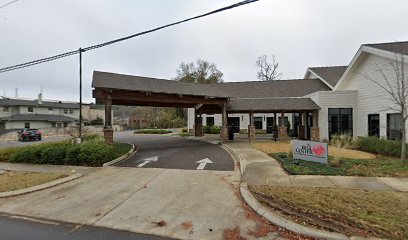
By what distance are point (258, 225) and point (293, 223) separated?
2.38 ft

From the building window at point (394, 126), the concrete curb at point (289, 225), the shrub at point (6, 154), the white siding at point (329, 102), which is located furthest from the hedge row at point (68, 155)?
the white siding at point (329, 102)

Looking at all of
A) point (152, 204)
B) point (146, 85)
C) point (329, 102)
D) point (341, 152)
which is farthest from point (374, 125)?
point (152, 204)

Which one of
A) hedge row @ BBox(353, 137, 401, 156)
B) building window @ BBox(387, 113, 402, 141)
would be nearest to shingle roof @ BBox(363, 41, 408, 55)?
building window @ BBox(387, 113, 402, 141)

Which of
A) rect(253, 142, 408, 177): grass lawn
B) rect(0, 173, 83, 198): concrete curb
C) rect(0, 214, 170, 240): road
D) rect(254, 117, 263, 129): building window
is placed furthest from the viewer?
rect(254, 117, 263, 129): building window

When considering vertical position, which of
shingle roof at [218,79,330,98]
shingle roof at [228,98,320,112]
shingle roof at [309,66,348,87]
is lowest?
shingle roof at [228,98,320,112]

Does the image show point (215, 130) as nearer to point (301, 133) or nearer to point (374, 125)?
point (301, 133)

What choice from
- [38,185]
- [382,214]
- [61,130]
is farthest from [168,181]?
[61,130]

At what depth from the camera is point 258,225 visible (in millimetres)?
4980

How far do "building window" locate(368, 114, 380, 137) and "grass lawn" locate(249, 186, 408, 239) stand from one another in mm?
11852

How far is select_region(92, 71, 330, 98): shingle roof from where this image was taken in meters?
16.1

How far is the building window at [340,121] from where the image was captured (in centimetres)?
1966

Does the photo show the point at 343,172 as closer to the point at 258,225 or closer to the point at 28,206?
the point at 258,225

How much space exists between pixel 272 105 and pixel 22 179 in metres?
19.6

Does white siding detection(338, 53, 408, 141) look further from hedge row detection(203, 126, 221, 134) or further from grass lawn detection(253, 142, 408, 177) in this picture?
hedge row detection(203, 126, 221, 134)
